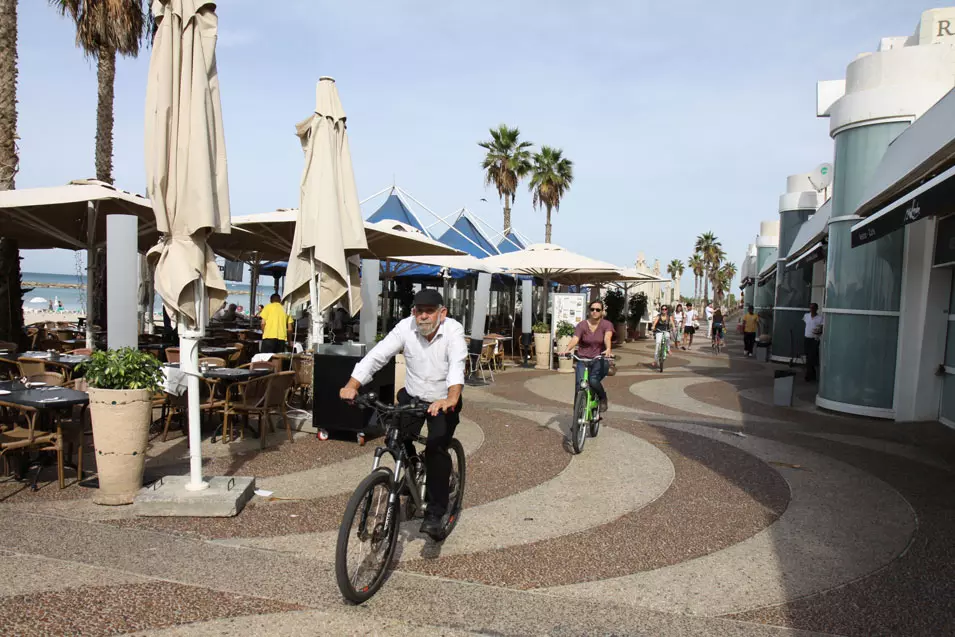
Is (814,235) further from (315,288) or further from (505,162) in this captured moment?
(505,162)

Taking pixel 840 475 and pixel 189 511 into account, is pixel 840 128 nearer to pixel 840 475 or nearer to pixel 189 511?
pixel 840 475

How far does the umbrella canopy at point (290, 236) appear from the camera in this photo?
35.6 feet

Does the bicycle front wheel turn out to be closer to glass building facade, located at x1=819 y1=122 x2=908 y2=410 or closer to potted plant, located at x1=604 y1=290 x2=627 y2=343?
glass building facade, located at x1=819 y1=122 x2=908 y2=410

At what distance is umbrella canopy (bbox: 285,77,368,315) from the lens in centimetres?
762

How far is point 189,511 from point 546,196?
34975mm

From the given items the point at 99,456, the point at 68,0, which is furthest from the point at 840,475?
the point at 68,0

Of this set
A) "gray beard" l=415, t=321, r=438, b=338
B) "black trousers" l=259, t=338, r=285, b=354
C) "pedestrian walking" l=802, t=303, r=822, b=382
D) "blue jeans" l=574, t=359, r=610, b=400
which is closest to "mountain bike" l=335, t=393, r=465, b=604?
"gray beard" l=415, t=321, r=438, b=338

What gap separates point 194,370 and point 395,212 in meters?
15.9

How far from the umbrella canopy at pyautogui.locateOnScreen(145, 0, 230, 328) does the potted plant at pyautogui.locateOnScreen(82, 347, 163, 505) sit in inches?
23.1

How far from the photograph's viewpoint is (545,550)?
4316 millimetres

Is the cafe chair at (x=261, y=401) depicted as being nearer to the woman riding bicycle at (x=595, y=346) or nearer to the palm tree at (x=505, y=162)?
the woman riding bicycle at (x=595, y=346)

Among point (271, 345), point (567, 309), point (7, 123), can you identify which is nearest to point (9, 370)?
point (271, 345)

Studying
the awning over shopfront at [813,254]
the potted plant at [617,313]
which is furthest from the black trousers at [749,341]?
the awning over shopfront at [813,254]

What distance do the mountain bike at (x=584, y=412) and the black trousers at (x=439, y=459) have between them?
3155mm
